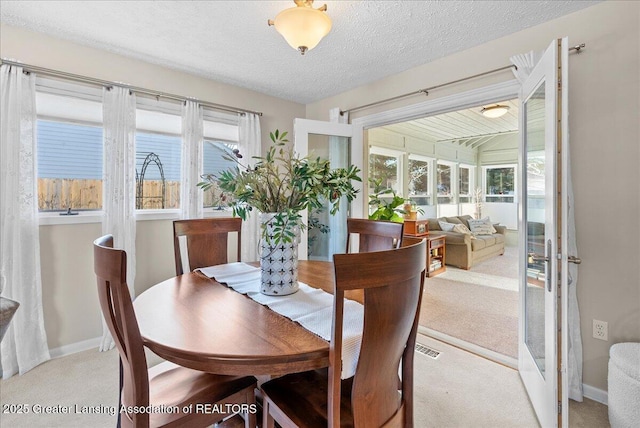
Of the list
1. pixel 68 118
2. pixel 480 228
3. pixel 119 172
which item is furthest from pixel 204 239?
pixel 480 228

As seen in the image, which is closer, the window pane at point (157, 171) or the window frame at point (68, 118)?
the window frame at point (68, 118)

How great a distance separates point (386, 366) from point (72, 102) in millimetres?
3015

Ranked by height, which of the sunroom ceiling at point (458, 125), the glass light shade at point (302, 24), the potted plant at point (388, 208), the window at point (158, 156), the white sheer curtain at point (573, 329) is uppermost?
the sunroom ceiling at point (458, 125)

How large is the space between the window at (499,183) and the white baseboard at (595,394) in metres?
6.89

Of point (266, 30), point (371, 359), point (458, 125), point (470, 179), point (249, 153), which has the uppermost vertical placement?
point (458, 125)

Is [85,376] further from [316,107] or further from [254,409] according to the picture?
[316,107]

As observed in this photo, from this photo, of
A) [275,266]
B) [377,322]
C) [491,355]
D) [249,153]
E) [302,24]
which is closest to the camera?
[377,322]

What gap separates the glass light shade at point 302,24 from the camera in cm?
164

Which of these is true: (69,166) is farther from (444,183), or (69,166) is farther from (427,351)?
(444,183)

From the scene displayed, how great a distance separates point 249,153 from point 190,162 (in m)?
0.69

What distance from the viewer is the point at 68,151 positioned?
2.43 meters

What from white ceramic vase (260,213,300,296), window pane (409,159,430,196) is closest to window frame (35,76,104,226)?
white ceramic vase (260,213,300,296)

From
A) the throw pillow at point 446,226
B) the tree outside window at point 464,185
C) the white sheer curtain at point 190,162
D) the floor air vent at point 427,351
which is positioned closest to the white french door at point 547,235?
the floor air vent at point 427,351

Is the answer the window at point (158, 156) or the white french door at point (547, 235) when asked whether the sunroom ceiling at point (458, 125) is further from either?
the window at point (158, 156)
